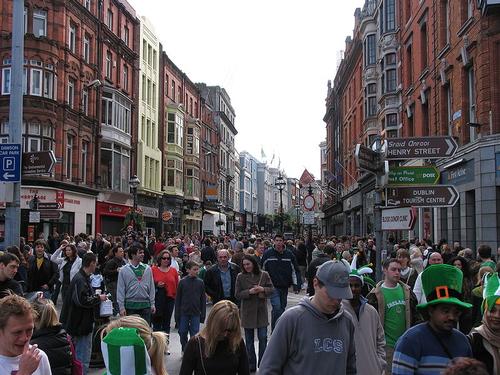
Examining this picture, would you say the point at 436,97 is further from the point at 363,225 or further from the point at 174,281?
the point at 363,225

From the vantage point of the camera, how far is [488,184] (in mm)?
19969

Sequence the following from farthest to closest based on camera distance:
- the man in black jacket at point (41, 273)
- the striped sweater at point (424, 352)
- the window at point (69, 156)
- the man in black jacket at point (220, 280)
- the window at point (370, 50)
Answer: the window at point (370, 50) → the window at point (69, 156) → the man in black jacket at point (41, 273) → the man in black jacket at point (220, 280) → the striped sweater at point (424, 352)

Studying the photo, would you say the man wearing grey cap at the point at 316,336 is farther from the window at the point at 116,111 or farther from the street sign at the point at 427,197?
the window at the point at 116,111

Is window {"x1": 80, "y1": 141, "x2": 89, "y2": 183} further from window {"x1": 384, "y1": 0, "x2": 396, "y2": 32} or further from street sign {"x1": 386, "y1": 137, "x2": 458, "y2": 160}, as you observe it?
street sign {"x1": 386, "y1": 137, "x2": 458, "y2": 160}

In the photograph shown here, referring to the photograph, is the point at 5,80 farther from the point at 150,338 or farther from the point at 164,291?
the point at 150,338

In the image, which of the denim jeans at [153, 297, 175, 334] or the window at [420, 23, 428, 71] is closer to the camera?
the denim jeans at [153, 297, 175, 334]

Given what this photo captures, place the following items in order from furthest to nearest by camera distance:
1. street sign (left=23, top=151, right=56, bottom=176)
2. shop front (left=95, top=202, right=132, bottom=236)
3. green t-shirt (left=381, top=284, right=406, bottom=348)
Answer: shop front (left=95, top=202, right=132, bottom=236) < street sign (left=23, top=151, right=56, bottom=176) < green t-shirt (left=381, top=284, right=406, bottom=348)

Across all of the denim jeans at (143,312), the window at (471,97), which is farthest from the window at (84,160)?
the denim jeans at (143,312)

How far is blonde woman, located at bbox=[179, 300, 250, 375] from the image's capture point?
5.05 m

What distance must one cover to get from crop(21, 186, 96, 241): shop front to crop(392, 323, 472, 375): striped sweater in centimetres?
2546

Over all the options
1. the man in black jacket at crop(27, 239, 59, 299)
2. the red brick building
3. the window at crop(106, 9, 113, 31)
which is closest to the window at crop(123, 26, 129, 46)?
the red brick building

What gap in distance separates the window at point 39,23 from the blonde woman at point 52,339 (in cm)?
→ 3023

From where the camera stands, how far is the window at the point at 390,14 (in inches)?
1395

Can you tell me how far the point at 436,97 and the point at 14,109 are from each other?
1855cm
